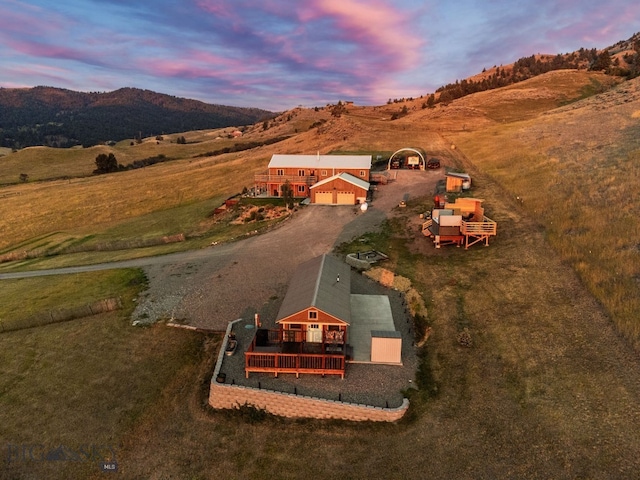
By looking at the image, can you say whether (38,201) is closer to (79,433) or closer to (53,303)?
(53,303)

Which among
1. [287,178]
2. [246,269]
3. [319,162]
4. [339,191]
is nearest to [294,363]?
[246,269]

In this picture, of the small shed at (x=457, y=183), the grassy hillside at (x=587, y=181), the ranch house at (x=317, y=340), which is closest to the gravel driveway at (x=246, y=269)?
the small shed at (x=457, y=183)

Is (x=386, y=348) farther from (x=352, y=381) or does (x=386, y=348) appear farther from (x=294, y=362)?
(x=294, y=362)

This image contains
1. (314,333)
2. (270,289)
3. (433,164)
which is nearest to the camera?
(314,333)

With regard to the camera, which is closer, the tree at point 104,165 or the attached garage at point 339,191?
the attached garage at point 339,191

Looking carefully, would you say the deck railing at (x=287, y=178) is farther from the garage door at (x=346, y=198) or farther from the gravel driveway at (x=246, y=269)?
the gravel driveway at (x=246, y=269)

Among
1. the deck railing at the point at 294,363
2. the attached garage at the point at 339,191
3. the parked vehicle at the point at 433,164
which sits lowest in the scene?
the deck railing at the point at 294,363

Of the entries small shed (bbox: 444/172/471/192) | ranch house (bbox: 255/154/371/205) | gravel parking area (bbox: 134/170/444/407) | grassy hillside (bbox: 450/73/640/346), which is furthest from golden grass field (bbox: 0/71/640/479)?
ranch house (bbox: 255/154/371/205)
